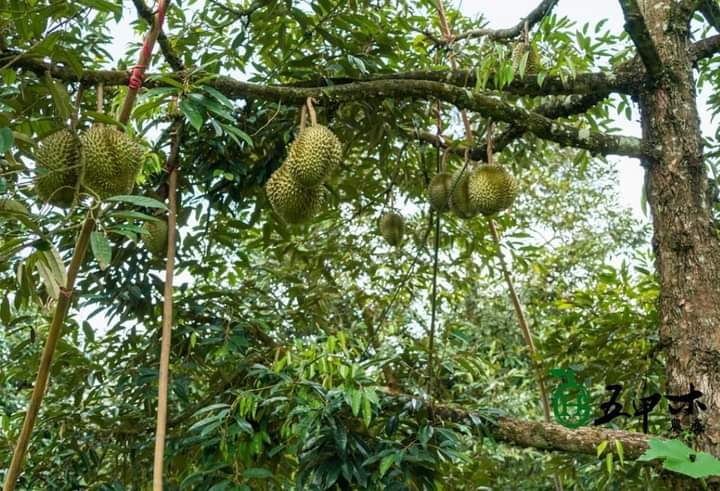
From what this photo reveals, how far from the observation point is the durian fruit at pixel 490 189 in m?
1.96

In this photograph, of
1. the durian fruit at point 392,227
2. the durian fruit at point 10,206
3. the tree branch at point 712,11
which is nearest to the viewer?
the durian fruit at point 10,206

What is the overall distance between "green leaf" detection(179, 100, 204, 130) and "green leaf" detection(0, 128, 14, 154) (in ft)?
1.15

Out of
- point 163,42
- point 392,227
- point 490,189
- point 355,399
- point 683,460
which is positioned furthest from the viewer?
point 392,227

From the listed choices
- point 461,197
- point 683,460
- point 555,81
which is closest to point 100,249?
point 683,460

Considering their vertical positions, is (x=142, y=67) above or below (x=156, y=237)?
above

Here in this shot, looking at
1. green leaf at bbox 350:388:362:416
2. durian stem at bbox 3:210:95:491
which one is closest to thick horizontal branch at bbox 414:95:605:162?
green leaf at bbox 350:388:362:416

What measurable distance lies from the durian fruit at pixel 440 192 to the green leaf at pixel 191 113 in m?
0.93

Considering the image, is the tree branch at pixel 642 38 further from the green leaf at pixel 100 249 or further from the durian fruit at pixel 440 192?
the green leaf at pixel 100 249

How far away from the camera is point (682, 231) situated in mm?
1791

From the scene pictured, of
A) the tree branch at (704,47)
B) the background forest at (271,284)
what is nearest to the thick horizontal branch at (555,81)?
the background forest at (271,284)

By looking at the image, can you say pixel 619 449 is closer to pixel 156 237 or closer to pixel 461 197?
pixel 461 197

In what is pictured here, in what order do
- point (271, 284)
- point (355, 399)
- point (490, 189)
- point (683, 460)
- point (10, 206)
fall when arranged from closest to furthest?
point (10, 206) → point (683, 460) → point (355, 399) → point (490, 189) → point (271, 284)

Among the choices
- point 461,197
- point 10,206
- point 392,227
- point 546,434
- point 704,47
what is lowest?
point 546,434

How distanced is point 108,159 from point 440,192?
1.08 meters
